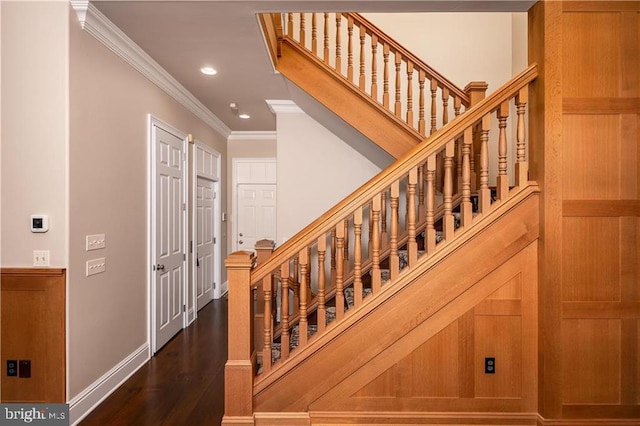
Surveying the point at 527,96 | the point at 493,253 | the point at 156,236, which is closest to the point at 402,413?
the point at 493,253

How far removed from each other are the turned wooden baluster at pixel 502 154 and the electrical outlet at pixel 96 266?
2.69m

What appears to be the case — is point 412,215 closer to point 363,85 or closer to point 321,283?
point 321,283

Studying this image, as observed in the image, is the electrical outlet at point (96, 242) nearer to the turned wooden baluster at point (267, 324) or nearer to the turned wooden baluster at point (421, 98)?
the turned wooden baluster at point (267, 324)

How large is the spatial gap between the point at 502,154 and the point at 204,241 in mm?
4162

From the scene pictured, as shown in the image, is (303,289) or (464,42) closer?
(303,289)

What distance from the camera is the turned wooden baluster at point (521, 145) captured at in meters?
2.18

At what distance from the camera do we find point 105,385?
8.93 ft

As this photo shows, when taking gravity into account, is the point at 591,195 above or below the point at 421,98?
below

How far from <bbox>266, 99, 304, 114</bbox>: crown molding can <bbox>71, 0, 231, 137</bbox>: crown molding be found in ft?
3.05

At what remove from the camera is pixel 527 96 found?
2275 millimetres

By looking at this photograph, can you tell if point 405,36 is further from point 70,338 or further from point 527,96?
point 70,338

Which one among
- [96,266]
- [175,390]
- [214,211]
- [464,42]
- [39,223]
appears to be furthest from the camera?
[214,211]

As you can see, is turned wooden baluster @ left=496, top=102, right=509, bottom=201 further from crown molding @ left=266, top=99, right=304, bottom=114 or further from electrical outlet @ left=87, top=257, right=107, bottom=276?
electrical outlet @ left=87, top=257, right=107, bottom=276

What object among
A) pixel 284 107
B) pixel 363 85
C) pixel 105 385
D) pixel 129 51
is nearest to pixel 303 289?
pixel 105 385
